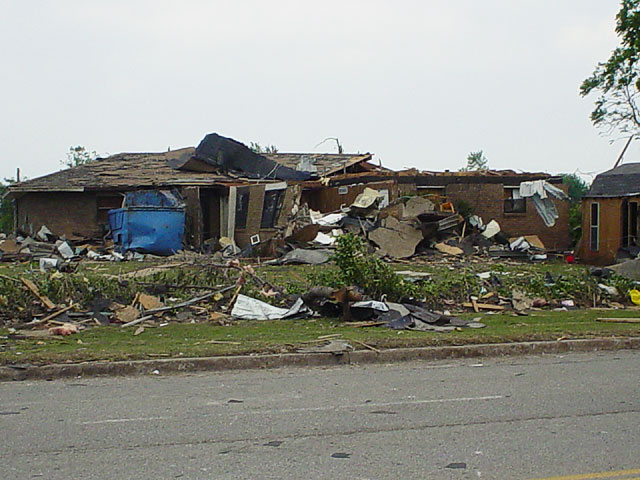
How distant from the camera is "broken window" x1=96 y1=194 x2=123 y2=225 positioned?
30516 mm

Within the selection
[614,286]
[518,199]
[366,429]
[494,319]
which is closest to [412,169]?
[518,199]

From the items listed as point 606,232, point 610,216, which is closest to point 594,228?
point 606,232

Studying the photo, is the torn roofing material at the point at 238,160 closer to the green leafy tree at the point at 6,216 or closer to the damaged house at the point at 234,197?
the damaged house at the point at 234,197

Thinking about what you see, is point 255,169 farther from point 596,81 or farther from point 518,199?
point 596,81

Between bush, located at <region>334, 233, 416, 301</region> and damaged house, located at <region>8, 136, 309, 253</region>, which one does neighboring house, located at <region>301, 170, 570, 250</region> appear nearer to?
damaged house, located at <region>8, 136, 309, 253</region>

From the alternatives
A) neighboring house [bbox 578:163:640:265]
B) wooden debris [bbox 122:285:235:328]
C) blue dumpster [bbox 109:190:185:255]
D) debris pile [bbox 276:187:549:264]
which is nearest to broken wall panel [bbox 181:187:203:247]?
blue dumpster [bbox 109:190:185:255]

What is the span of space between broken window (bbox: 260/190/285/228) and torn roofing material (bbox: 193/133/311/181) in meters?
3.78

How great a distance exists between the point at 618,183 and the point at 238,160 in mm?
14991

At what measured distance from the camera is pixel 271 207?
2744cm

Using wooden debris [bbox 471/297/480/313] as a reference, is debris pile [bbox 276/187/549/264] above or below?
Result: above

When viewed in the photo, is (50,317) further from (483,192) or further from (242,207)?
(483,192)

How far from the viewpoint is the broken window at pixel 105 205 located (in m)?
30.5

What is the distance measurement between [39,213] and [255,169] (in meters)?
8.75

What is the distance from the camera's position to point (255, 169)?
31891mm
